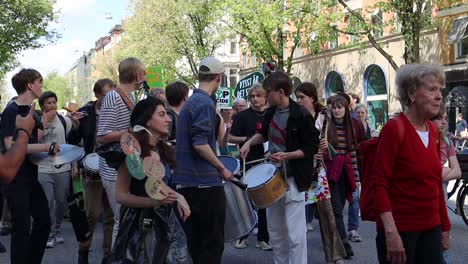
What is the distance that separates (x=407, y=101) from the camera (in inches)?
153

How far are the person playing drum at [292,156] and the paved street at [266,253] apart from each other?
1.36 metres

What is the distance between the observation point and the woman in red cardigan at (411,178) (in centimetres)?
375

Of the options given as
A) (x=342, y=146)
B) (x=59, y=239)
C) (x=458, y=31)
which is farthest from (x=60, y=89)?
(x=342, y=146)

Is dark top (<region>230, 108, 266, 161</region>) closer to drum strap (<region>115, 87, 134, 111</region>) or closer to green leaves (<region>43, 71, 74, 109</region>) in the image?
drum strap (<region>115, 87, 134, 111</region>)

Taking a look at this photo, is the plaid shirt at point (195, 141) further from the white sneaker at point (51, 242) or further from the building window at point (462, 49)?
the building window at point (462, 49)

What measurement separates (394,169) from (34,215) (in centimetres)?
339

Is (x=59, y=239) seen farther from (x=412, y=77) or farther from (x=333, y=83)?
(x=333, y=83)

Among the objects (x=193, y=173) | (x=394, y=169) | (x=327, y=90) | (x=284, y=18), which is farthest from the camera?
(x=327, y=90)

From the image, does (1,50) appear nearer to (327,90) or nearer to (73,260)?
(327,90)

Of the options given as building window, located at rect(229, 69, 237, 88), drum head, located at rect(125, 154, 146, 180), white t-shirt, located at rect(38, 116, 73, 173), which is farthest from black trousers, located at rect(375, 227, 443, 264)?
building window, located at rect(229, 69, 237, 88)

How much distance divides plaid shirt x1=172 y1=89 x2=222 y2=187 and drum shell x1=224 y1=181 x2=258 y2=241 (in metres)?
1.06

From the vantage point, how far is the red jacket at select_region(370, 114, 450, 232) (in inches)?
148

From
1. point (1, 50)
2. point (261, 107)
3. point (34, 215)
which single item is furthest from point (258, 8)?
point (34, 215)

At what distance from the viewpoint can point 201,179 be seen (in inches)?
199
